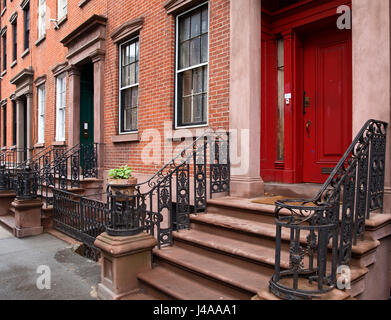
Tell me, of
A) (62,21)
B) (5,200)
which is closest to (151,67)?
(5,200)

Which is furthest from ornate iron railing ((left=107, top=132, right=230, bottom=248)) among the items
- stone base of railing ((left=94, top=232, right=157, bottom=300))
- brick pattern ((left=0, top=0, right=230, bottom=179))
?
brick pattern ((left=0, top=0, right=230, bottom=179))

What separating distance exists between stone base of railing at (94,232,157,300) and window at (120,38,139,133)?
14.4 feet

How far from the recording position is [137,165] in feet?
25.2

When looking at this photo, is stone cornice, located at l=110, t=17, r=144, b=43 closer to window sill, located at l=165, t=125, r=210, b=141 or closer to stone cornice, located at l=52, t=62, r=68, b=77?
window sill, located at l=165, t=125, r=210, b=141

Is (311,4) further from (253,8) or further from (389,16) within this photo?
(389,16)

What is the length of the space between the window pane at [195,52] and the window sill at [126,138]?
86.4 inches

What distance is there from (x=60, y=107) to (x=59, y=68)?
52.7 inches

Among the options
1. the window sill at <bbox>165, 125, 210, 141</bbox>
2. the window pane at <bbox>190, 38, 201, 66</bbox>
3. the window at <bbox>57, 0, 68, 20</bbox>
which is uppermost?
the window at <bbox>57, 0, 68, 20</bbox>

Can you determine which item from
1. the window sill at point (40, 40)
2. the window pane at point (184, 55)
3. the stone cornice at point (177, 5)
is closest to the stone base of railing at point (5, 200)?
the window pane at point (184, 55)

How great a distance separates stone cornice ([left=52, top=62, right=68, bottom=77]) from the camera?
431 inches

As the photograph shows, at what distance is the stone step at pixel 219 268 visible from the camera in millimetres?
3216

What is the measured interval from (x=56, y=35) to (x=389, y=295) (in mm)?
12339

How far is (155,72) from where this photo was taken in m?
7.11

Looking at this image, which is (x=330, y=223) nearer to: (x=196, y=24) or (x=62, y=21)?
(x=196, y=24)
